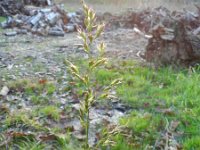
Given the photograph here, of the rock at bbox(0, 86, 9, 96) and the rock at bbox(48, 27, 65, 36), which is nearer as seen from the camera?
the rock at bbox(0, 86, 9, 96)

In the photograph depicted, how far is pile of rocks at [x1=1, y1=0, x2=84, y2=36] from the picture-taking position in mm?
7055

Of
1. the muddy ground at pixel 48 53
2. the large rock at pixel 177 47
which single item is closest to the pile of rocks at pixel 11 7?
the muddy ground at pixel 48 53

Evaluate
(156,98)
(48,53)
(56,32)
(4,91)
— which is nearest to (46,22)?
(56,32)

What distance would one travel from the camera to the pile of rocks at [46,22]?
7055mm

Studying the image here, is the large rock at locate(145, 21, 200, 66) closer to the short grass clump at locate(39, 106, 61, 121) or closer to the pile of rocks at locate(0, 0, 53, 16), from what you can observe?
the short grass clump at locate(39, 106, 61, 121)

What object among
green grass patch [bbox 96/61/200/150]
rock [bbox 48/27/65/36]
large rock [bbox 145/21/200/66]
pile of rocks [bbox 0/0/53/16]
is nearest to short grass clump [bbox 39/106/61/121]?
green grass patch [bbox 96/61/200/150]

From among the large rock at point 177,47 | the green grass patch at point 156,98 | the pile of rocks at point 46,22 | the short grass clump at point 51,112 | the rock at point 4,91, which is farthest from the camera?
the pile of rocks at point 46,22

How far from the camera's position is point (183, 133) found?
3.08 metres

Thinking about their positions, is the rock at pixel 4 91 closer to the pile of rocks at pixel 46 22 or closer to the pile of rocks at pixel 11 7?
the pile of rocks at pixel 46 22

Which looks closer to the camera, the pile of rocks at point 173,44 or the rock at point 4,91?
the rock at point 4,91

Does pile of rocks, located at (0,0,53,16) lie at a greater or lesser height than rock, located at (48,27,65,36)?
greater

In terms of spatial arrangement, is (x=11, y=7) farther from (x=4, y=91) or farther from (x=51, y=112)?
(x=51, y=112)

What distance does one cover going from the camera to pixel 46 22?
7520 millimetres

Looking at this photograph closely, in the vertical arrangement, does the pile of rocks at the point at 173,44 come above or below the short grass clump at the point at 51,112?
above
